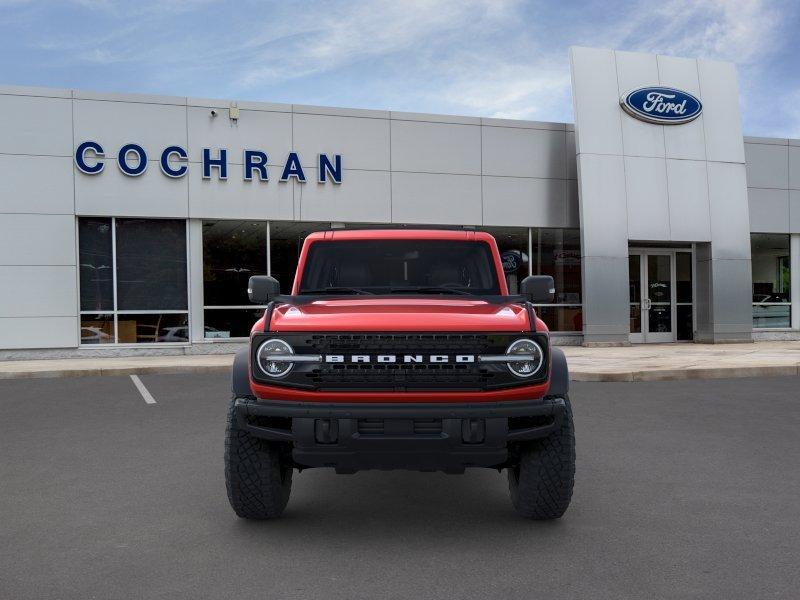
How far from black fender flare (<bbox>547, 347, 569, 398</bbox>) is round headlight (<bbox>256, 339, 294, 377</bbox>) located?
1.56 metres

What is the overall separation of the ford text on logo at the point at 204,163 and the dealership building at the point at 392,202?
0.05 meters

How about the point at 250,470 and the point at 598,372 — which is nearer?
the point at 250,470

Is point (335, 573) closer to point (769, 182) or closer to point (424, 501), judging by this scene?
point (424, 501)

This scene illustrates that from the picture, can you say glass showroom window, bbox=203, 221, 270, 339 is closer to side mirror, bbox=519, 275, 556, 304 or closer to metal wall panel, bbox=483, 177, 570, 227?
metal wall panel, bbox=483, 177, 570, 227

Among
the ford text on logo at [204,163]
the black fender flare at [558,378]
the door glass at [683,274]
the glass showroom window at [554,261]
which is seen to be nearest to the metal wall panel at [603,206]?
the glass showroom window at [554,261]

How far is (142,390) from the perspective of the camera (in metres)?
12.4

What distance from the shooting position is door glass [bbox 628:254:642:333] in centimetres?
2212

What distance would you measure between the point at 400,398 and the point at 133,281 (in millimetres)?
15816

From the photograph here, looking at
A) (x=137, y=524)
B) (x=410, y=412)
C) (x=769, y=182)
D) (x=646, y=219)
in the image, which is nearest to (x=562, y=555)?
(x=410, y=412)

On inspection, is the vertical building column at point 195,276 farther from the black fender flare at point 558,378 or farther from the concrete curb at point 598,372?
the black fender flare at point 558,378

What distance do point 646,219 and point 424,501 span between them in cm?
1739

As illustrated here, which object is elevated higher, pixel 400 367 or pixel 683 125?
pixel 683 125

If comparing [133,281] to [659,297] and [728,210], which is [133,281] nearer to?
[659,297]

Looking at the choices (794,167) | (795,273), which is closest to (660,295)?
(795,273)
